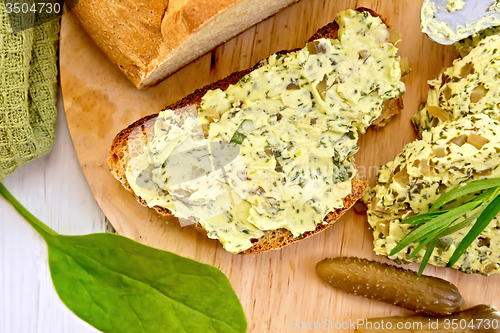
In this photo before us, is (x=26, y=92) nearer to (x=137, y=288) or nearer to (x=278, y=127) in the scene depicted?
(x=137, y=288)

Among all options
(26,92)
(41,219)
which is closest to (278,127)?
(26,92)

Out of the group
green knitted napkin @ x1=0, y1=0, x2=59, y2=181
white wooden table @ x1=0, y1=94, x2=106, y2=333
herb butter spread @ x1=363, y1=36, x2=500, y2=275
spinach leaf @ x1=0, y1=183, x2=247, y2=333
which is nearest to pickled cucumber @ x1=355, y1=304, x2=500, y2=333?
herb butter spread @ x1=363, y1=36, x2=500, y2=275

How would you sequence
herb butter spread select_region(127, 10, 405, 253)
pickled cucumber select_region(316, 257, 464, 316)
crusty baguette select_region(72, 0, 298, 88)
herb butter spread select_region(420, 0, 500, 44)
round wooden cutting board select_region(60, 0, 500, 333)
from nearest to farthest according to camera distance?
crusty baguette select_region(72, 0, 298, 88)
herb butter spread select_region(127, 10, 405, 253)
herb butter spread select_region(420, 0, 500, 44)
pickled cucumber select_region(316, 257, 464, 316)
round wooden cutting board select_region(60, 0, 500, 333)

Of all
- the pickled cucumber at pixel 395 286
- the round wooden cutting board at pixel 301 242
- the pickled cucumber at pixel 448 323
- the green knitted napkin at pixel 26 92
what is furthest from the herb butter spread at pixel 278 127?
the pickled cucumber at pixel 448 323

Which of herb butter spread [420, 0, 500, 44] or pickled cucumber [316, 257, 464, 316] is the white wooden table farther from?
herb butter spread [420, 0, 500, 44]

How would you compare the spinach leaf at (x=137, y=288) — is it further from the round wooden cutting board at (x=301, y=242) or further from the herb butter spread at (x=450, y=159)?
the herb butter spread at (x=450, y=159)
